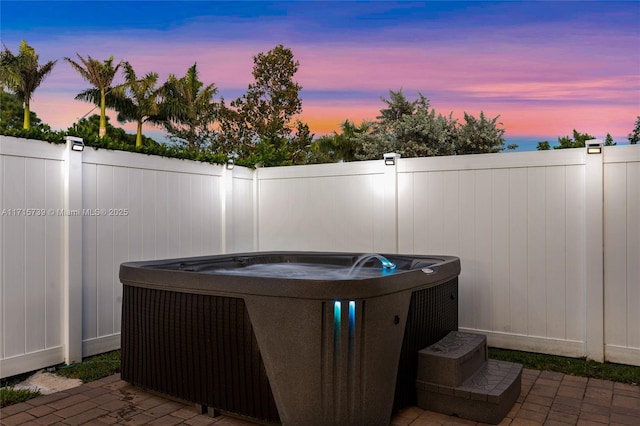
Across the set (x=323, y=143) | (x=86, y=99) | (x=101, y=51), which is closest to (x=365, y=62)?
(x=323, y=143)

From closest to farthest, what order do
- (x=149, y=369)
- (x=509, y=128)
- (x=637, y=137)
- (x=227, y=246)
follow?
1. (x=149, y=369)
2. (x=227, y=246)
3. (x=509, y=128)
4. (x=637, y=137)

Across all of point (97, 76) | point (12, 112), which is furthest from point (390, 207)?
point (12, 112)

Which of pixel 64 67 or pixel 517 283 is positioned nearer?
pixel 517 283

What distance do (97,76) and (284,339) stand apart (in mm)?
17921

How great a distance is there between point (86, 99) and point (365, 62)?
1397 cm

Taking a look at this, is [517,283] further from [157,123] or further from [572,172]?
[157,123]

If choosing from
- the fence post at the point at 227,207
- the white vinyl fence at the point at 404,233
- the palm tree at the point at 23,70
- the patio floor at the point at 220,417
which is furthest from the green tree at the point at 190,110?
the patio floor at the point at 220,417

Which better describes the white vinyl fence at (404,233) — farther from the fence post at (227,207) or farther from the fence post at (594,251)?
the fence post at (227,207)

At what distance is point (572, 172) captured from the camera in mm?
3975

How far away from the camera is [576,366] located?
12.1 ft

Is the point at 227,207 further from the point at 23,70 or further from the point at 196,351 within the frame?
the point at 23,70

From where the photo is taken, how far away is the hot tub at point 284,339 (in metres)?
2.38

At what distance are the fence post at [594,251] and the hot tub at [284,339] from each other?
4.53 feet

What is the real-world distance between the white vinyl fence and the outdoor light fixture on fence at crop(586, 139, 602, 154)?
0.07 m
